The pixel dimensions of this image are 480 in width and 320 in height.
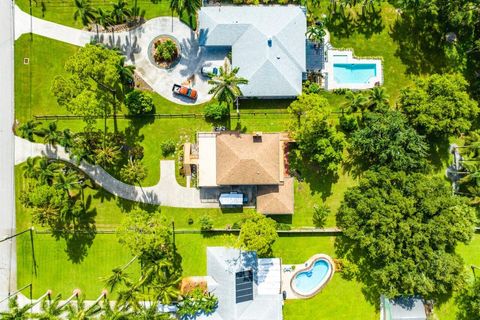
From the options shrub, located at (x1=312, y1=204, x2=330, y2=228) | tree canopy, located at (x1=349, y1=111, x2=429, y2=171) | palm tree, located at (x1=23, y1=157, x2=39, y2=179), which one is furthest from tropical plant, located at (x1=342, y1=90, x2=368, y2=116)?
palm tree, located at (x1=23, y1=157, x2=39, y2=179)

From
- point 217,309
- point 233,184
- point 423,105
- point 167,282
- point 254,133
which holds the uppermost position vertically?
point 423,105

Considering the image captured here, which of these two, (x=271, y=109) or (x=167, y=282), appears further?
(x=271, y=109)

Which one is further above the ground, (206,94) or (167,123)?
(206,94)

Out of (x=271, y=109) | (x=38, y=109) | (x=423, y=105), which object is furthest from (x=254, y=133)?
(x=38, y=109)

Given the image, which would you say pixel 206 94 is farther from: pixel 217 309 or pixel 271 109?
pixel 217 309

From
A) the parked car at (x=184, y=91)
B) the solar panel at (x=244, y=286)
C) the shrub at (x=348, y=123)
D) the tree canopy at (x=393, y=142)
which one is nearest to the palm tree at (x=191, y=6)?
the parked car at (x=184, y=91)

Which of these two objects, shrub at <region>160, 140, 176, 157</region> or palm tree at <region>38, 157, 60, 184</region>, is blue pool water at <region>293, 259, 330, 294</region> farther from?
palm tree at <region>38, 157, 60, 184</region>
